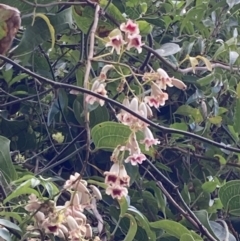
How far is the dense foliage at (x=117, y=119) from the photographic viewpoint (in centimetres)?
87

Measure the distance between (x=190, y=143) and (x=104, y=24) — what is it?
1.26ft

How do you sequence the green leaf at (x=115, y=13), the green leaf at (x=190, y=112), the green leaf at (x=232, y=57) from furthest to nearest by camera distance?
the green leaf at (x=190, y=112) < the green leaf at (x=232, y=57) < the green leaf at (x=115, y=13)

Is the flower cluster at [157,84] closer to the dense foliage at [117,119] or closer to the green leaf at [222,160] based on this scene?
the dense foliage at [117,119]

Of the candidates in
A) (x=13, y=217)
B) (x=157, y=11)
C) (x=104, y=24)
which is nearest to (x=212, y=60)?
(x=157, y=11)

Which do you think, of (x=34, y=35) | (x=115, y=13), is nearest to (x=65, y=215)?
(x=34, y=35)

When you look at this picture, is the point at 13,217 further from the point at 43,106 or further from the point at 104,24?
the point at 43,106

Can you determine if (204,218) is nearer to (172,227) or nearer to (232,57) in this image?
(172,227)

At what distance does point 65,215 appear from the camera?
798 millimetres

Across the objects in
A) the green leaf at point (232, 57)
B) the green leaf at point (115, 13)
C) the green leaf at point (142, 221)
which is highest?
the green leaf at point (115, 13)

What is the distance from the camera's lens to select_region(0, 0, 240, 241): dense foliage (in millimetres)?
868

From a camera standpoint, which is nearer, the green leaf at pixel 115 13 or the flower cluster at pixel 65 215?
the flower cluster at pixel 65 215

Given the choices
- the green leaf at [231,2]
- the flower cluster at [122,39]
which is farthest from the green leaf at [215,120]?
the flower cluster at [122,39]

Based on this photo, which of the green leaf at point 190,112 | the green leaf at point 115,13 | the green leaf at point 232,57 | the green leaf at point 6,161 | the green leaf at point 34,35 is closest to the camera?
the green leaf at point 6,161

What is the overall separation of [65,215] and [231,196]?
15.4 inches
